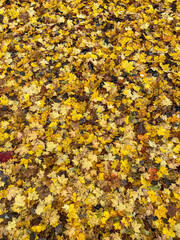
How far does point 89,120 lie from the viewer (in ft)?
9.47

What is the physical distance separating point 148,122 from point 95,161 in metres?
1.11

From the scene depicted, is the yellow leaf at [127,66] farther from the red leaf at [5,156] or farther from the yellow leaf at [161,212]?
the red leaf at [5,156]

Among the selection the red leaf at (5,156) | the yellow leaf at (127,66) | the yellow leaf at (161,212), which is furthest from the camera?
→ the yellow leaf at (127,66)

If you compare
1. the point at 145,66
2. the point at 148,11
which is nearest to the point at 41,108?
the point at 145,66

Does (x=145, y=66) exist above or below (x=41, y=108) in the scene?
above

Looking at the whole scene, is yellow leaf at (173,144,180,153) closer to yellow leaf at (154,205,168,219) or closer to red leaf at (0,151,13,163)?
yellow leaf at (154,205,168,219)

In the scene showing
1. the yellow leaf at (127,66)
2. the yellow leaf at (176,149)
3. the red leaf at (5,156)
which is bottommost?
the red leaf at (5,156)

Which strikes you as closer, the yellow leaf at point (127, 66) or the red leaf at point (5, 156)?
the red leaf at point (5, 156)

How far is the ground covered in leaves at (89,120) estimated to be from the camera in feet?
7.23

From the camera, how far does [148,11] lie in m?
3.96

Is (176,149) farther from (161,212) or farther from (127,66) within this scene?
(127,66)

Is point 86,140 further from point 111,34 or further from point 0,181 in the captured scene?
point 111,34

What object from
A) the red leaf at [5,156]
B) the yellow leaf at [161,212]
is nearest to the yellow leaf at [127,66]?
the yellow leaf at [161,212]

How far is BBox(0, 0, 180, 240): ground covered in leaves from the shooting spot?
2.21 meters
